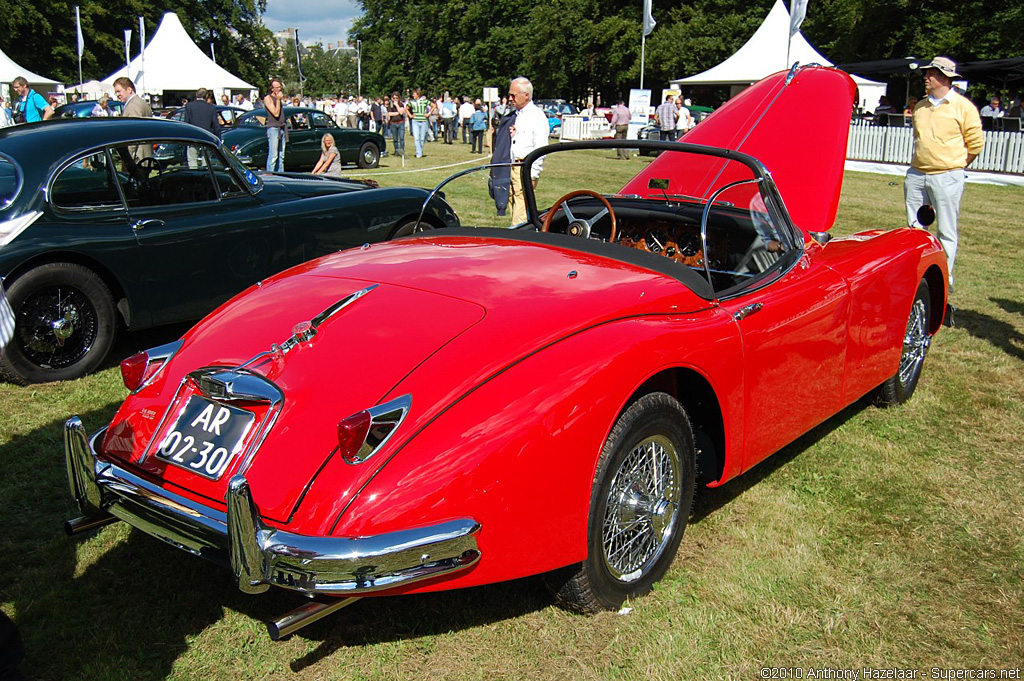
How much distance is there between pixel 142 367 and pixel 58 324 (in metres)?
2.55

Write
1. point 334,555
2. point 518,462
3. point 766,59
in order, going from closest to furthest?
1. point 334,555
2. point 518,462
3. point 766,59

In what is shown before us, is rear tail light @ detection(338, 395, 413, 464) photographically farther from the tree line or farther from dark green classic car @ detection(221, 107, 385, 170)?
the tree line

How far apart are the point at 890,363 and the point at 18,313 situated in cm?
497

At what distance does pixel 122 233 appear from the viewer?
5.37 m

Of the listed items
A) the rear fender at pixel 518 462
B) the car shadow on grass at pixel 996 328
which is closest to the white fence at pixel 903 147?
the car shadow on grass at pixel 996 328

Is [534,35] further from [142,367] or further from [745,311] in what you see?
[142,367]

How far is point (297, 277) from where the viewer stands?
11.2 ft

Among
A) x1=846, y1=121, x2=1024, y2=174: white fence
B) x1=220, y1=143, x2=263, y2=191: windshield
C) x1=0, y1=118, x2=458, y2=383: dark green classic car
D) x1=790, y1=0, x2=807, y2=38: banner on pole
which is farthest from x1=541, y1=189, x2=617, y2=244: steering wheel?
x1=846, y1=121, x2=1024, y2=174: white fence

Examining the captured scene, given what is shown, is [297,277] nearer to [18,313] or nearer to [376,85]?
[18,313]

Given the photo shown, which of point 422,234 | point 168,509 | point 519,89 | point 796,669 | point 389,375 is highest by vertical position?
point 519,89

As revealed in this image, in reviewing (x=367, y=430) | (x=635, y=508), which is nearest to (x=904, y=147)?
(x=635, y=508)

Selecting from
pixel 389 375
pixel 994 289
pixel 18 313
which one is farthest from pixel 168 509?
pixel 994 289

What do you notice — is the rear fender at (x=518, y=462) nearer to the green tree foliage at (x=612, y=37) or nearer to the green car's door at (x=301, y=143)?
the green car's door at (x=301, y=143)

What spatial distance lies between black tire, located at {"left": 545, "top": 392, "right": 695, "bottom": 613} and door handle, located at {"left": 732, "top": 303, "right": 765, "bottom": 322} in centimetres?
51
